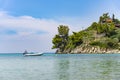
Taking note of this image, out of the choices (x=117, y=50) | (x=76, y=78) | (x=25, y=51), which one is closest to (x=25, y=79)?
(x=76, y=78)

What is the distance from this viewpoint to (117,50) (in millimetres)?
197750

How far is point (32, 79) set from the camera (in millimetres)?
35656

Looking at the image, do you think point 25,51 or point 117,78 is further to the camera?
point 25,51

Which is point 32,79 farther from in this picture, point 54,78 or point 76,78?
point 76,78

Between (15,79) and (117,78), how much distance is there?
36.7 feet

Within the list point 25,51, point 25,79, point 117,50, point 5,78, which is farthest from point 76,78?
point 117,50

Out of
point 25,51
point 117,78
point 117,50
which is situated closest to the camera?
point 117,78

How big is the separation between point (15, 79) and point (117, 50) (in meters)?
166

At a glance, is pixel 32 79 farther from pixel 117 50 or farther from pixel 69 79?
pixel 117 50

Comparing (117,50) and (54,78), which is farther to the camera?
(117,50)

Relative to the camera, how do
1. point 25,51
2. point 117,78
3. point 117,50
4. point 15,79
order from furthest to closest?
point 117,50 → point 25,51 → point 15,79 → point 117,78

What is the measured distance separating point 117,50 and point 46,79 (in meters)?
167

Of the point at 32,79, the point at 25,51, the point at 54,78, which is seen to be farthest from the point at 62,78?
the point at 25,51

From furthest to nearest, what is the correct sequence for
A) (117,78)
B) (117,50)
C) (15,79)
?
(117,50) < (15,79) < (117,78)
